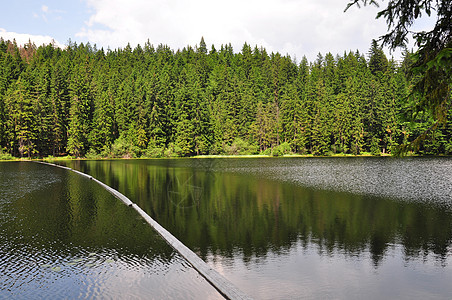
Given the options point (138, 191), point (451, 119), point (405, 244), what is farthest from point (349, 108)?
point (405, 244)

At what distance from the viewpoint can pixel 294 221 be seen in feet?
52.2

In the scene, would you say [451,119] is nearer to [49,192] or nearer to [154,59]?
[49,192]

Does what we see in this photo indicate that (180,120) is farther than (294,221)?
Yes

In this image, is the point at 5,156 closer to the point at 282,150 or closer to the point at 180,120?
the point at 180,120

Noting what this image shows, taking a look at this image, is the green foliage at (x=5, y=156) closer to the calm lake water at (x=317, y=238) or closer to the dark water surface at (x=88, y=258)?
the calm lake water at (x=317, y=238)

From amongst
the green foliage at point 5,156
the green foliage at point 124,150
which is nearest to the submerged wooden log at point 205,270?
the green foliage at point 124,150

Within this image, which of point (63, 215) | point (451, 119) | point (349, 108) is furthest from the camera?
point (349, 108)

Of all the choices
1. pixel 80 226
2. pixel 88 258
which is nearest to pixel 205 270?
pixel 88 258

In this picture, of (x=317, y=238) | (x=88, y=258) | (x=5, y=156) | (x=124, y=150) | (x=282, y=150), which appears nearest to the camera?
(x=88, y=258)

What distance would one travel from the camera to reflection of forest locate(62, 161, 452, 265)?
1223cm

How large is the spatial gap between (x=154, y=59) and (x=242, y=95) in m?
64.9

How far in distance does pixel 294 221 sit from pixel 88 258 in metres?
8.89

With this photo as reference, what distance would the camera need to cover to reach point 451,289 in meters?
8.65

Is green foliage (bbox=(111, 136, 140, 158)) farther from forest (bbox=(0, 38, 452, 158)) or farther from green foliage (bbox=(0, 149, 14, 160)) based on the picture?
green foliage (bbox=(0, 149, 14, 160))
